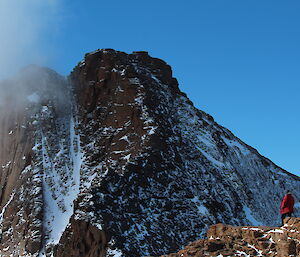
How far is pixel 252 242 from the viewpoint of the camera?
20438 millimetres

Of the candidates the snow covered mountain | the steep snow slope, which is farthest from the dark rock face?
the steep snow slope

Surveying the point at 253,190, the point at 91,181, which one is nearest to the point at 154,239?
the point at 91,181

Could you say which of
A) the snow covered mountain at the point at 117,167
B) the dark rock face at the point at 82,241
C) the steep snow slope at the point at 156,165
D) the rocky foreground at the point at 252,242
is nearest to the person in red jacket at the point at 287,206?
the rocky foreground at the point at 252,242

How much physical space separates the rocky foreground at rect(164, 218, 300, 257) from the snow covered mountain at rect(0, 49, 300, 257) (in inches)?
923

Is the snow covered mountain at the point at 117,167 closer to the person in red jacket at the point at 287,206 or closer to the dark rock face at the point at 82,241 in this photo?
the dark rock face at the point at 82,241

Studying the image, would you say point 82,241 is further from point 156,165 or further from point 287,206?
point 287,206

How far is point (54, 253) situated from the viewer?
5122cm

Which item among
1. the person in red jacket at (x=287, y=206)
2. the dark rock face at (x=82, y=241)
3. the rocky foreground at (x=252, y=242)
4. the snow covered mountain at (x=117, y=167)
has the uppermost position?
the snow covered mountain at (x=117, y=167)

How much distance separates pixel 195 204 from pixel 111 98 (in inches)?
928

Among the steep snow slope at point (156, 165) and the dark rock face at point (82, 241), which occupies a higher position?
the steep snow slope at point (156, 165)

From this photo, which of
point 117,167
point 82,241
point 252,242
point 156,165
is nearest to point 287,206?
point 252,242

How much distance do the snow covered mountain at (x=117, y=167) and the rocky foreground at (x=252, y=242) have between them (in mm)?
23445

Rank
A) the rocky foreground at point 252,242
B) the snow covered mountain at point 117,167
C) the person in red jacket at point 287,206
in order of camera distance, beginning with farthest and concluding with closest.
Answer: the snow covered mountain at point 117,167 < the person in red jacket at point 287,206 < the rocky foreground at point 252,242

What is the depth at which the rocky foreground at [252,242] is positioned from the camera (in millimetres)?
19312
